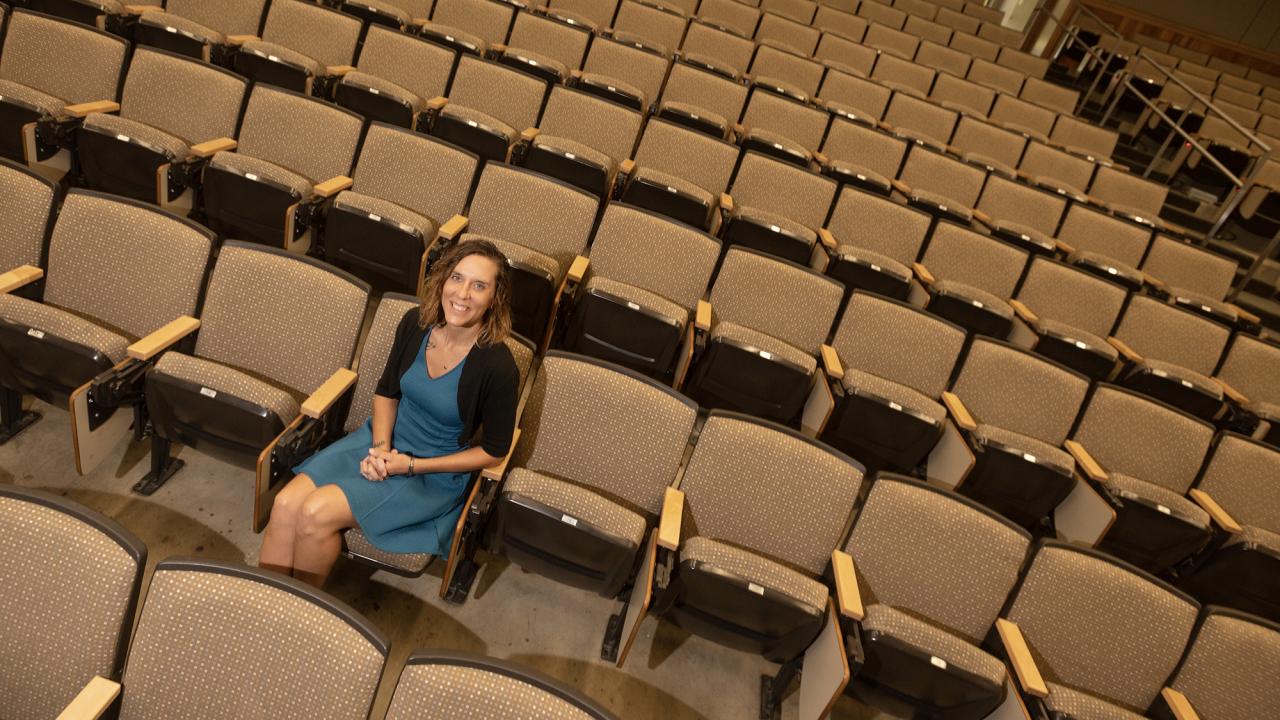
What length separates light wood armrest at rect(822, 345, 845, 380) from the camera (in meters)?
1.79

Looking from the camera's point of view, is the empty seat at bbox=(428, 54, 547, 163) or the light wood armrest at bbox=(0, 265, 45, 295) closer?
the light wood armrest at bbox=(0, 265, 45, 295)

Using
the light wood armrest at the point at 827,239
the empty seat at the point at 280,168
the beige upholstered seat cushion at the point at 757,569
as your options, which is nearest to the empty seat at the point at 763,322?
the light wood armrest at the point at 827,239

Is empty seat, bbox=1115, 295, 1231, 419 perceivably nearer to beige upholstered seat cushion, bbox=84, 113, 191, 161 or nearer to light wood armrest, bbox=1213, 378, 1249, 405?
light wood armrest, bbox=1213, 378, 1249, 405

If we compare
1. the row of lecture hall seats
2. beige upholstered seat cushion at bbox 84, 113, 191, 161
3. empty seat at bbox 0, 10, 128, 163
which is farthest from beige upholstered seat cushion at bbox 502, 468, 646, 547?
empty seat at bbox 0, 10, 128, 163

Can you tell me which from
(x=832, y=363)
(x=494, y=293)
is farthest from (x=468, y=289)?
(x=832, y=363)

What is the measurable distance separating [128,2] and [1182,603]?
11.7ft

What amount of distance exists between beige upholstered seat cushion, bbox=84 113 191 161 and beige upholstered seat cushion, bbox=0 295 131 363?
0.64 m

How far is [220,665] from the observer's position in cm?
83

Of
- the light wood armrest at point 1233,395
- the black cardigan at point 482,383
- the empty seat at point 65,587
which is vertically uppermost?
the light wood armrest at point 1233,395

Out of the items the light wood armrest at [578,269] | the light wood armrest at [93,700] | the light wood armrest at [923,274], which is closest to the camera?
the light wood armrest at [93,700]

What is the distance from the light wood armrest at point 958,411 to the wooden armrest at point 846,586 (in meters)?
0.59

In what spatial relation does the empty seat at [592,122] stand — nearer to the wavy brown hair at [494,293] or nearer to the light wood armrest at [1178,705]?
the wavy brown hair at [494,293]

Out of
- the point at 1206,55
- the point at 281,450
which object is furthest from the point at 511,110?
the point at 1206,55

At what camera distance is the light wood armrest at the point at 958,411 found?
5.78 feet
